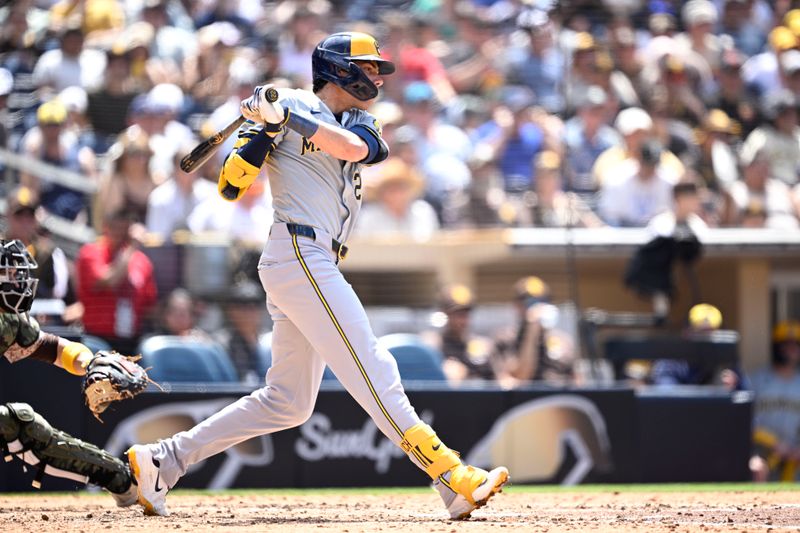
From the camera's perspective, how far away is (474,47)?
41.5 feet

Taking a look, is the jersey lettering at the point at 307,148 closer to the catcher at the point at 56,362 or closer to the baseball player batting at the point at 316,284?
the baseball player batting at the point at 316,284

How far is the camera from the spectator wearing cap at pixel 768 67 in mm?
12828

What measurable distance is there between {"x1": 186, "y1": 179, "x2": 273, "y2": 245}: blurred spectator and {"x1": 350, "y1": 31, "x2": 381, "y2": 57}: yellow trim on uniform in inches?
175

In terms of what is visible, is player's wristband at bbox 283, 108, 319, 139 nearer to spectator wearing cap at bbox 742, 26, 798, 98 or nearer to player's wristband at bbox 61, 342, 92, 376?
player's wristband at bbox 61, 342, 92, 376

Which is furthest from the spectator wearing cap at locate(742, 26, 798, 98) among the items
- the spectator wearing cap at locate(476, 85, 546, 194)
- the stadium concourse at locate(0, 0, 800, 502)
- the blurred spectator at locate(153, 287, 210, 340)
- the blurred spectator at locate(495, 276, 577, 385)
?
the blurred spectator at locate(153, 287, 210, 340)

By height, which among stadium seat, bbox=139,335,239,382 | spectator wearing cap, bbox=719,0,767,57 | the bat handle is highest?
the bat handle

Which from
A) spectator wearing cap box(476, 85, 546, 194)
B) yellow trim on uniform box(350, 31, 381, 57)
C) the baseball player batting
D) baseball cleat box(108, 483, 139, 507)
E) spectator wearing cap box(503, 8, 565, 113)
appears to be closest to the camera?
the baseball player batting

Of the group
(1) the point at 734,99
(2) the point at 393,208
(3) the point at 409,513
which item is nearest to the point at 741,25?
(1) the point at 734,99

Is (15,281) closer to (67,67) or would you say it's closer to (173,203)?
(173,203)

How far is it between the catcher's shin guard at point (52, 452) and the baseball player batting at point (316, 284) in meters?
0.25

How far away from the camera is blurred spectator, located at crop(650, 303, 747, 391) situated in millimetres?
9492

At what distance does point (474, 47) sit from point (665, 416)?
494 cm

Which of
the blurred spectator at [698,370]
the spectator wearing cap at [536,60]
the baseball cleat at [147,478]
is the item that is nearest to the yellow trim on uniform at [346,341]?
the baseball cleat at [147,478]

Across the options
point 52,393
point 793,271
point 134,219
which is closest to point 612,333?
point 793,271
